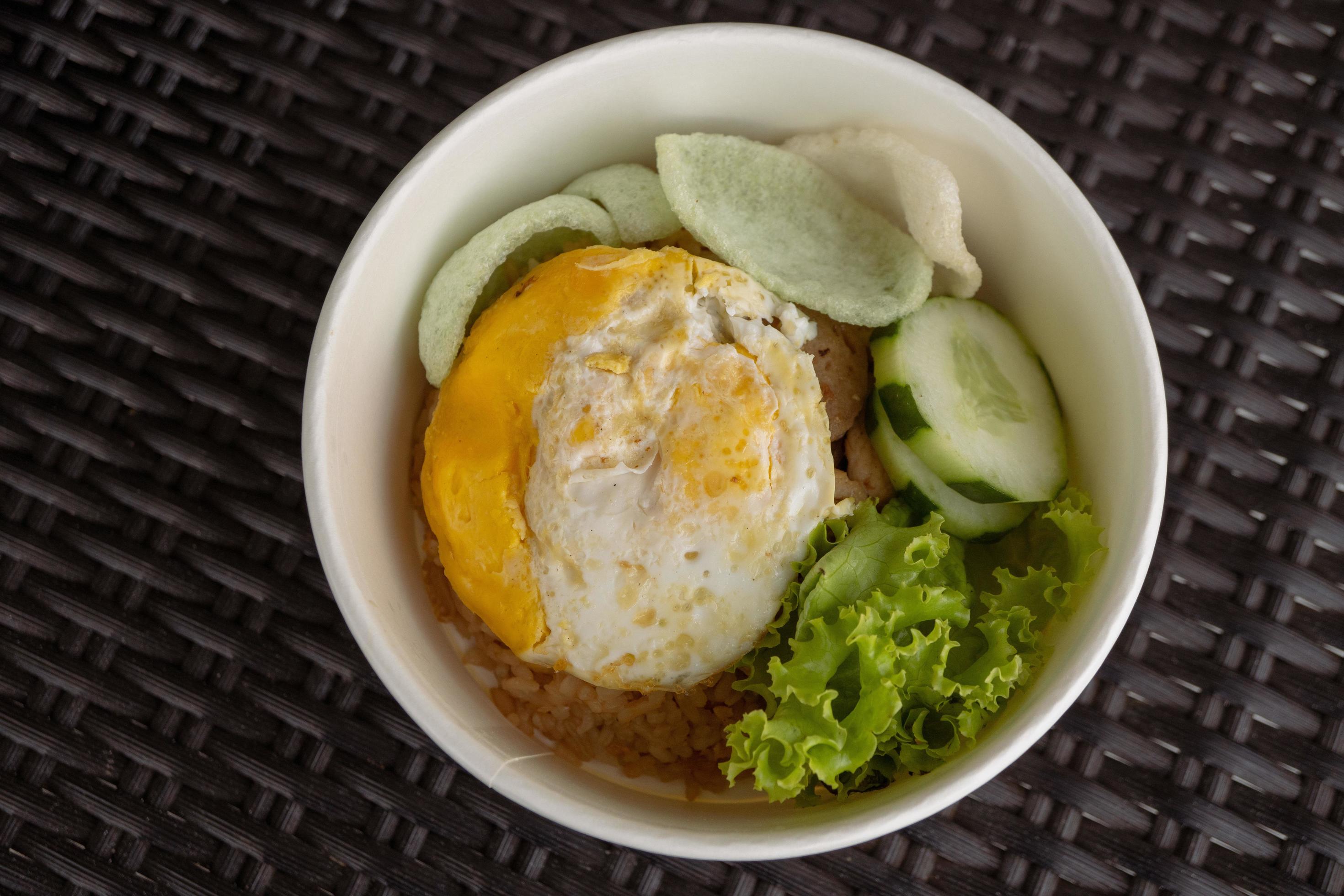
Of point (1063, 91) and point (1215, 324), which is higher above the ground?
point (1063, 91)

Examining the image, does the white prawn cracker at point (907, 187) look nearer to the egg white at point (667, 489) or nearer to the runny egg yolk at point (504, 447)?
the egg white at point (667, 489)

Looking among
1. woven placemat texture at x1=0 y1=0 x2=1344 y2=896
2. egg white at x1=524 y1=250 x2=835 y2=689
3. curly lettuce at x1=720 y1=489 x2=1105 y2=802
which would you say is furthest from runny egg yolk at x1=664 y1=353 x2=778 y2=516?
woven placemat texture at x1=0 y1=0 x2=1344 y2=896

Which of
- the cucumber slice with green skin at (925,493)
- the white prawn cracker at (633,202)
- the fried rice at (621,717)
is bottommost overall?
the fried rice at (621,717)

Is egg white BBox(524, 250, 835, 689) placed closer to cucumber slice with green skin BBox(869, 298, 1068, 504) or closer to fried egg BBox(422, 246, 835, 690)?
fried egg BBox(422, 246, 835, 690)

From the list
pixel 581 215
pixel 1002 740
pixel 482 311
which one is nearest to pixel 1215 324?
pixel 1002 740

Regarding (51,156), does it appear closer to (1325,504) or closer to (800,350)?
(800,350)

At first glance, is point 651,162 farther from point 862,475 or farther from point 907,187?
point 862,475

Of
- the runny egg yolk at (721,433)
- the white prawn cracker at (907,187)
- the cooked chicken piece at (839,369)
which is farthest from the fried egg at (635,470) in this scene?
the white prawn cracker at (907,187)
